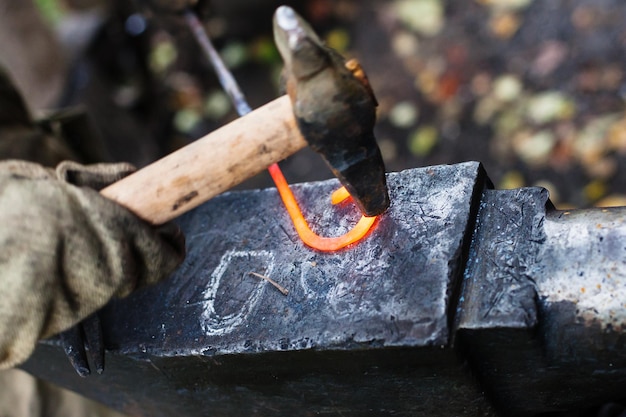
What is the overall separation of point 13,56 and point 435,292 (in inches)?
146

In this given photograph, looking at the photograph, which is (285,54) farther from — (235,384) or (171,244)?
(235,384)

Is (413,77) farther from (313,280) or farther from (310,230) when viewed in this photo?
(313,280)

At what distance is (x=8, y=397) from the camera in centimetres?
243

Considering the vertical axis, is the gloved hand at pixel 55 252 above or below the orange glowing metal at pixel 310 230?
above

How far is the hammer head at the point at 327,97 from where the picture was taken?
1373 millimetres

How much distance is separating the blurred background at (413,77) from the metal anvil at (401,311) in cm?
147

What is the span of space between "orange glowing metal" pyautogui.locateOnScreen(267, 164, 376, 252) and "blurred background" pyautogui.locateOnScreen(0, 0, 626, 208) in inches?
57.7

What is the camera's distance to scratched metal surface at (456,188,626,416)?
4.90ft

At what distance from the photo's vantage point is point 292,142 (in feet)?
4.97

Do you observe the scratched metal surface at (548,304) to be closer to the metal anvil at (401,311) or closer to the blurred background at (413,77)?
the metal anvil at (401,311)

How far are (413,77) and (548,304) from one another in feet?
9.80

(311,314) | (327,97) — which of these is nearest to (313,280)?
(311,314)

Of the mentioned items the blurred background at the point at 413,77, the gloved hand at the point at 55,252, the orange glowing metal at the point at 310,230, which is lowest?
the blurred background at the point at 413,77

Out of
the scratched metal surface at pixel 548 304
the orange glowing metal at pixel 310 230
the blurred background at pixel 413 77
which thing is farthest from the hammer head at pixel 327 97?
the blurred background at pixel 413 77
